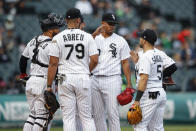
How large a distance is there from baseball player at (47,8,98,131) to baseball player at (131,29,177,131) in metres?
0.87

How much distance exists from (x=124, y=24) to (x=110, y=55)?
9986mm

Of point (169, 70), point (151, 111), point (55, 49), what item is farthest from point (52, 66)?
point (169, 70)

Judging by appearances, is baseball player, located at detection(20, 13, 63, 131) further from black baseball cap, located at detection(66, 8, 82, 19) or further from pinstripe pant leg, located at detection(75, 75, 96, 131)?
pinstripe pant leg, located at detection(75, 75, 96, 131)

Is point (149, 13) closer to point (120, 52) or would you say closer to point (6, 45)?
point (6, 45)

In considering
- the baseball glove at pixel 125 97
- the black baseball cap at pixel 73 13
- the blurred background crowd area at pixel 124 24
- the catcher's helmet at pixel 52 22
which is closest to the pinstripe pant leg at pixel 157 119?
the baseball glove at pixel 125 97

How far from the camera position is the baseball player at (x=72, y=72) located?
866 cm

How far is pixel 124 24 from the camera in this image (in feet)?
64.0

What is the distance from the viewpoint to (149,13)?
20734mm

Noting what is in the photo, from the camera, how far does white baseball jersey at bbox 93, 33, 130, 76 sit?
959 cm

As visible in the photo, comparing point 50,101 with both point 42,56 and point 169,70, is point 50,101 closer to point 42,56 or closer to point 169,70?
point 42,56

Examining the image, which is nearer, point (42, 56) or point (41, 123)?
point (41, 123)

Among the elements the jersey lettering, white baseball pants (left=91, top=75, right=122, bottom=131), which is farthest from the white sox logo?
the jersey lettering

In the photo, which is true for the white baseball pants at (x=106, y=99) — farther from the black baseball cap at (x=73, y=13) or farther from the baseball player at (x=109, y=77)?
the black baseball cap at (x=73, y=13)

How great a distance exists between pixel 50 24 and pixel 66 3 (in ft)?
32.0
